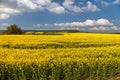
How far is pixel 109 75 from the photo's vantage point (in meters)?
15.1

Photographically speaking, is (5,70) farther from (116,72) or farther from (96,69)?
(116,72)

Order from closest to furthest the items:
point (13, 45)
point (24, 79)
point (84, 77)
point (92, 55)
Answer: point (24, 79)
point (84, 77)
point (92, 55)
point (13, 45)

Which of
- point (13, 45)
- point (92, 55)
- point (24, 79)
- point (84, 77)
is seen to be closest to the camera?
point (24, 79)

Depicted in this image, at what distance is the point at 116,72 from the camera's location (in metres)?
15.6

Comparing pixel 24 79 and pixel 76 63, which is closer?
pixel 24 79

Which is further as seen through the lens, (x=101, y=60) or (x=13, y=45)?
(x=13, y=45)

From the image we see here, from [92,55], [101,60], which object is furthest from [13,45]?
[101,60]

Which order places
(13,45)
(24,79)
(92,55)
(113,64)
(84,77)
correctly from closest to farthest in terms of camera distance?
1. (24,79)
2. (84,77)
3. (113,64)
4. (92,55)
5. (13,45)

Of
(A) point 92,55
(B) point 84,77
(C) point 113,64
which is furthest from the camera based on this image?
(A) point 92,55

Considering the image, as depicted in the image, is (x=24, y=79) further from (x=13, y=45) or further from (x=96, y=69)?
(x=13, y=45)

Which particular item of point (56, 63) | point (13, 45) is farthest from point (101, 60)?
point (13, 45)

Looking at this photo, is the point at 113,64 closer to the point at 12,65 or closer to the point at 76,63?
the point at 76,63

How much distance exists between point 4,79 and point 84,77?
3908mm

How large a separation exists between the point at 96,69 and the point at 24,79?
3.83 metres
